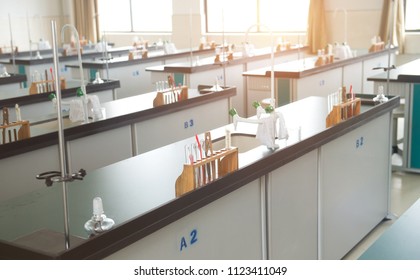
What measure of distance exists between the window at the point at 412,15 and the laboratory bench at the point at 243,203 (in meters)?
4.75

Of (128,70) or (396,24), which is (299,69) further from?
(396,24)

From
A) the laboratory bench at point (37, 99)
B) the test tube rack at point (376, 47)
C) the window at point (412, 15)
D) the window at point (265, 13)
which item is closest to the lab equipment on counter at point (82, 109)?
the laboratory bench at point (37, 99)

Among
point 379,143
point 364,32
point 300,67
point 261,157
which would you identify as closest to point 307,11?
point 364,32

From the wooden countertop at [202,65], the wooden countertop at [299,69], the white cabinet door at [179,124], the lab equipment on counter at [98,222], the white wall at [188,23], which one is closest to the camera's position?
the lab equipment on counter at [98,222]

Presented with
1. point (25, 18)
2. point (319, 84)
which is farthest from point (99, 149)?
point (25, 18)

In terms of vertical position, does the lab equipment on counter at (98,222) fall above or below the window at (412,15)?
below

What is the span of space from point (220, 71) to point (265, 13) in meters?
3.38

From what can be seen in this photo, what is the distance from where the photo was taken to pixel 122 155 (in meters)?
3.46

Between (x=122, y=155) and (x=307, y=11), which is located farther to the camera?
(x=307, y=11)

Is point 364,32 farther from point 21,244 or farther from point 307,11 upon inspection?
point 21,244

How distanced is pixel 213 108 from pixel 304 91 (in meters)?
1.34

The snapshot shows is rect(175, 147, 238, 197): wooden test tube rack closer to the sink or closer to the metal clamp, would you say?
the metal clamp

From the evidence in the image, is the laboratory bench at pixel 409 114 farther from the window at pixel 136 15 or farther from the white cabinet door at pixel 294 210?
the window at pixel 136 15

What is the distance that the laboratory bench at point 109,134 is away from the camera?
113 inches
